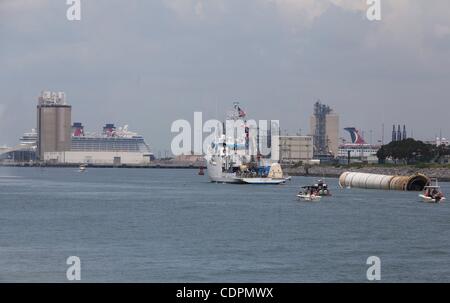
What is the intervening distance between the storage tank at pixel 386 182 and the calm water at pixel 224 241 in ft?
96.2

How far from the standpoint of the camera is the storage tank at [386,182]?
10074 cm

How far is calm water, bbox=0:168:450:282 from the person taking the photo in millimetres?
32406

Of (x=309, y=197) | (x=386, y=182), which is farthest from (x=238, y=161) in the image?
(x=309, y=197)

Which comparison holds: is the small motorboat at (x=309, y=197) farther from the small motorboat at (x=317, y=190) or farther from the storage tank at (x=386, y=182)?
the storage tank at (x=386, y=182)

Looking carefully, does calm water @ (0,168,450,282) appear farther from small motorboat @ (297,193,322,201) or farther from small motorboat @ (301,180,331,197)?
small motorboat @ (301,180,331,197)

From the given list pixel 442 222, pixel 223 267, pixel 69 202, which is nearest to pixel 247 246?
pixel 223 267

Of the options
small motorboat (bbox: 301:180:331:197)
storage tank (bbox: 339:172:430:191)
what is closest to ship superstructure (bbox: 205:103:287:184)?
storage tank (bbox: 339:172:430:191)

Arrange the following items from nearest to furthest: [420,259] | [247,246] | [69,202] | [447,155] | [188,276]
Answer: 1. [188,276]
2. [420,259]
3. [247,246]
4. [69,202]
5. [447,155]

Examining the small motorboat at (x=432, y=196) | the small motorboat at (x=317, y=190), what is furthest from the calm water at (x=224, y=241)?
the small motorboat at (x=317, y=190)

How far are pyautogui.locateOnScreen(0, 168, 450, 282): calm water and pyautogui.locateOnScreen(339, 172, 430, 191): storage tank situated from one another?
29.3 meters

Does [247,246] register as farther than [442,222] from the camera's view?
No

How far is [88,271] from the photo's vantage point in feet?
107
